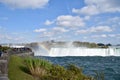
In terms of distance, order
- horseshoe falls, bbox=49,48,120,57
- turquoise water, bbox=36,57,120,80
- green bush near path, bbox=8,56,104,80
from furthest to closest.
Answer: horseshoe falls, bbox=49,48,120,57, turquoise water, bbox=36,57,120,80, green bush near path, bbox=8,56,104,80

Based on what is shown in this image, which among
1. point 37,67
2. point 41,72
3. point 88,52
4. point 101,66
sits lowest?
point 101,66

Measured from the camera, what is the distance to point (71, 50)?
429ft

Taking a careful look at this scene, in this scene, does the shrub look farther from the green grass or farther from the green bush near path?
the green grass

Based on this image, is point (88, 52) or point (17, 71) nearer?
point (17, 71)

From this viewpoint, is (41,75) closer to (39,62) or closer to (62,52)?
(39,62)

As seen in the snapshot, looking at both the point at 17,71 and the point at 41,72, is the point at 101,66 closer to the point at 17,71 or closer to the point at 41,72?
the point at 41,72

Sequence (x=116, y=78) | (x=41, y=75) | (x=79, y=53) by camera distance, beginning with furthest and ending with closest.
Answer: (x=79, y=53), (x=116, y=78), (x=41, y=75)

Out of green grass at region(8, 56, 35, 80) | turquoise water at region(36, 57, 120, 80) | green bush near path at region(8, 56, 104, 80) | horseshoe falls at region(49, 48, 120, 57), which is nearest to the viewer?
Result: green bush near path at region(8, 56, 104, 80)

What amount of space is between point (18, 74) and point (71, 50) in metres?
114

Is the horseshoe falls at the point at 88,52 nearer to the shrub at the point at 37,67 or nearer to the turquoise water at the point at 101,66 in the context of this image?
the turquoise water at the point at 101,66

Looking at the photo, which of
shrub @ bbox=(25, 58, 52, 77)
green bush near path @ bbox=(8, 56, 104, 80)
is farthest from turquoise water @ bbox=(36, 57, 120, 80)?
green bush near path @ bbox=(8, 56, 104, 80)

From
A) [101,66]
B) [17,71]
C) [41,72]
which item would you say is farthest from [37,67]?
[101,66]

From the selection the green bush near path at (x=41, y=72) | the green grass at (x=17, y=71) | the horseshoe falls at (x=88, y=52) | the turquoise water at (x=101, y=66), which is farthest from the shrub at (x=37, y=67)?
the horseshoe falls at (x=88, y=52)

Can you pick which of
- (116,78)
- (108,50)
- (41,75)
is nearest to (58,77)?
(41,75)
